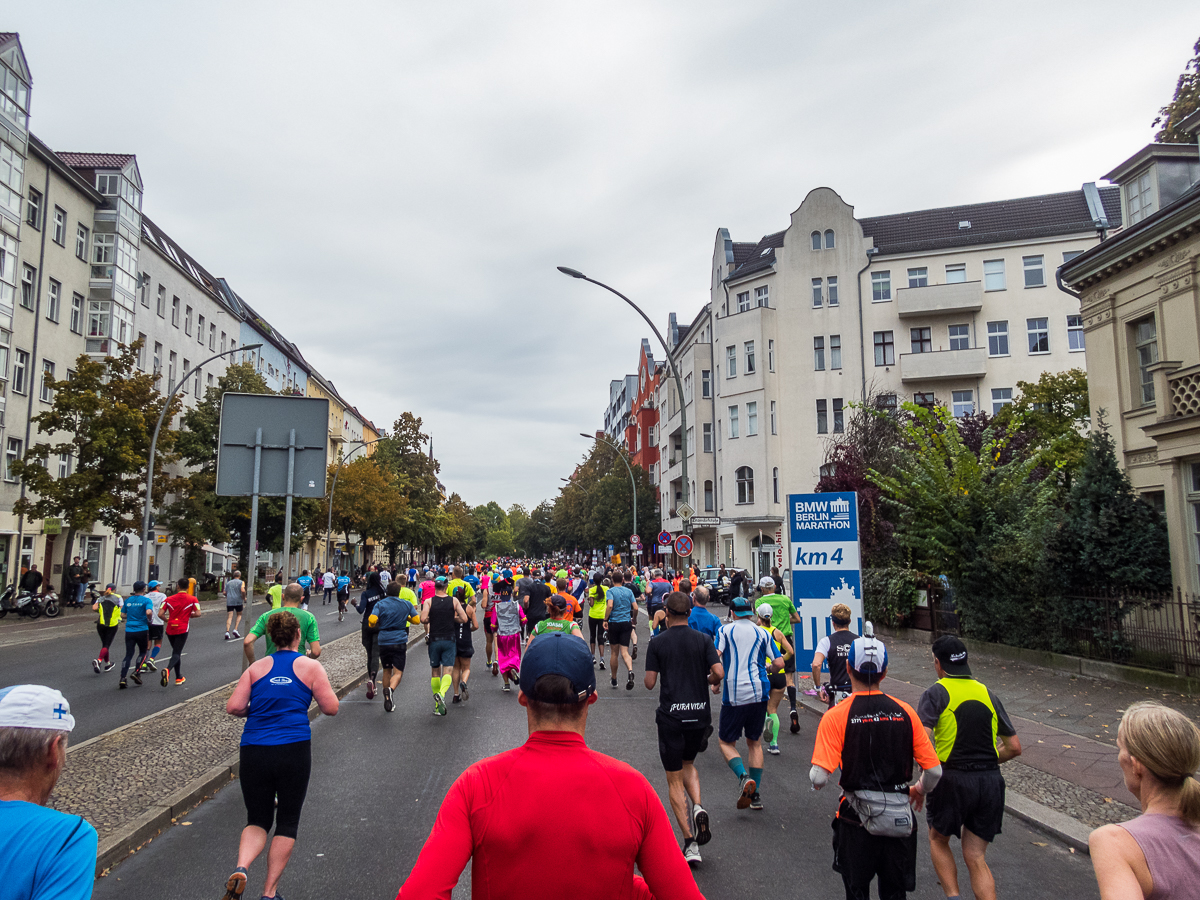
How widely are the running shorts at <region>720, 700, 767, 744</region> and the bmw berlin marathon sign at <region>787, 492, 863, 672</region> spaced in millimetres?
4933

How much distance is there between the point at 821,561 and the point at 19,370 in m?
34.3

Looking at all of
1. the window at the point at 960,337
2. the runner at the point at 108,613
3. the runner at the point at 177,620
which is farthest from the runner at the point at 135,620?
the window at the point at 960,337

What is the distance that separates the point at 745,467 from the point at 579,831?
42965 mm

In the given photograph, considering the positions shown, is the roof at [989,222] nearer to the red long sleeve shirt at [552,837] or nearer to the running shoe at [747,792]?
the running shoe at [747,792]

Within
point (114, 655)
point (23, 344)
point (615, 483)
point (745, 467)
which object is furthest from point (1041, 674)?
point (615, 483)

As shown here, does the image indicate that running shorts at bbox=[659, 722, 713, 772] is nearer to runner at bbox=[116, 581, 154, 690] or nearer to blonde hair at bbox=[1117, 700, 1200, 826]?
blonde hair at bbox=[1117, 700, 1200, 826]

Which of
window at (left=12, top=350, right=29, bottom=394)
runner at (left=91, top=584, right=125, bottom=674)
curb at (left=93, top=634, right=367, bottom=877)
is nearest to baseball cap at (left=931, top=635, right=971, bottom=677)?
curb at (left=93, top=634, right=367, bottom=877)

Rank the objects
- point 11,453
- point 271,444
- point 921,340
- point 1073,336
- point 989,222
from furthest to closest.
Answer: point 989,222 < point 921,340 < point 1073,336 < point 11,453 < point 271,444

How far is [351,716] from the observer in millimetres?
11344

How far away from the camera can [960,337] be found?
140ft

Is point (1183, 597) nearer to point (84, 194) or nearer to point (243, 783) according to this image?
point (243, 783)

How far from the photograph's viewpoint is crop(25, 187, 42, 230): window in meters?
33.9

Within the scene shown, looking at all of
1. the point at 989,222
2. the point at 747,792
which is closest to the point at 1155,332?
the point at 747,792

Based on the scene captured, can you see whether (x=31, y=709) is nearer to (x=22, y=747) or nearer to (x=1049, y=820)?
(x=22, y=747)
